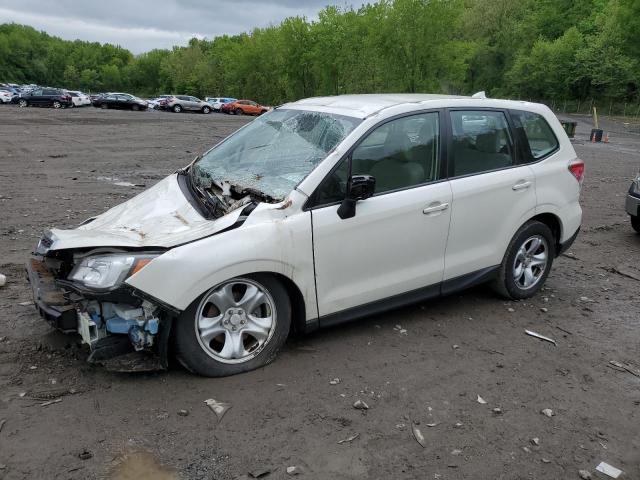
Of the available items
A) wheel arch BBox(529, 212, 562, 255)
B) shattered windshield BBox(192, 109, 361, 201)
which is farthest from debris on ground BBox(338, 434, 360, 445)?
wheel arch BBox(529, 212, 562, 255)

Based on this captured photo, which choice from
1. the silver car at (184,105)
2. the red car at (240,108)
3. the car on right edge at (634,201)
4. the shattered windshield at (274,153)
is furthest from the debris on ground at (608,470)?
the silver car at (184,105)

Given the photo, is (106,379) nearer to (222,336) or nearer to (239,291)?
(222,336)

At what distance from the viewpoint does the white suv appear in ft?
11.2

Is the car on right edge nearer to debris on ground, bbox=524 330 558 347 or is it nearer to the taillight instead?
the taillight

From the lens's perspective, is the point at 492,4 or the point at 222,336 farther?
the point at 492,4

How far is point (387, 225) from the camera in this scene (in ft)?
13.6

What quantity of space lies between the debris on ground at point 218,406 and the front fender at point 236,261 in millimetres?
595

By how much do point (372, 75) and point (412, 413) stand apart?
44.0m

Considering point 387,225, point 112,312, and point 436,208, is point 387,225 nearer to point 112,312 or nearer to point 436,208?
point 436,208

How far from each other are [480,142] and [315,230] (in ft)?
6.06

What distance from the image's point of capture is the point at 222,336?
3691 millimetres

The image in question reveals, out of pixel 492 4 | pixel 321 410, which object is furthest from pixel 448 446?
pixel 492 4

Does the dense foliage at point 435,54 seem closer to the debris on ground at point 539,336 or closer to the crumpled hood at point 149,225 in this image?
the debris on ground at point 539,336

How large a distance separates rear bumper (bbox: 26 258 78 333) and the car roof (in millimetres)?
2375
